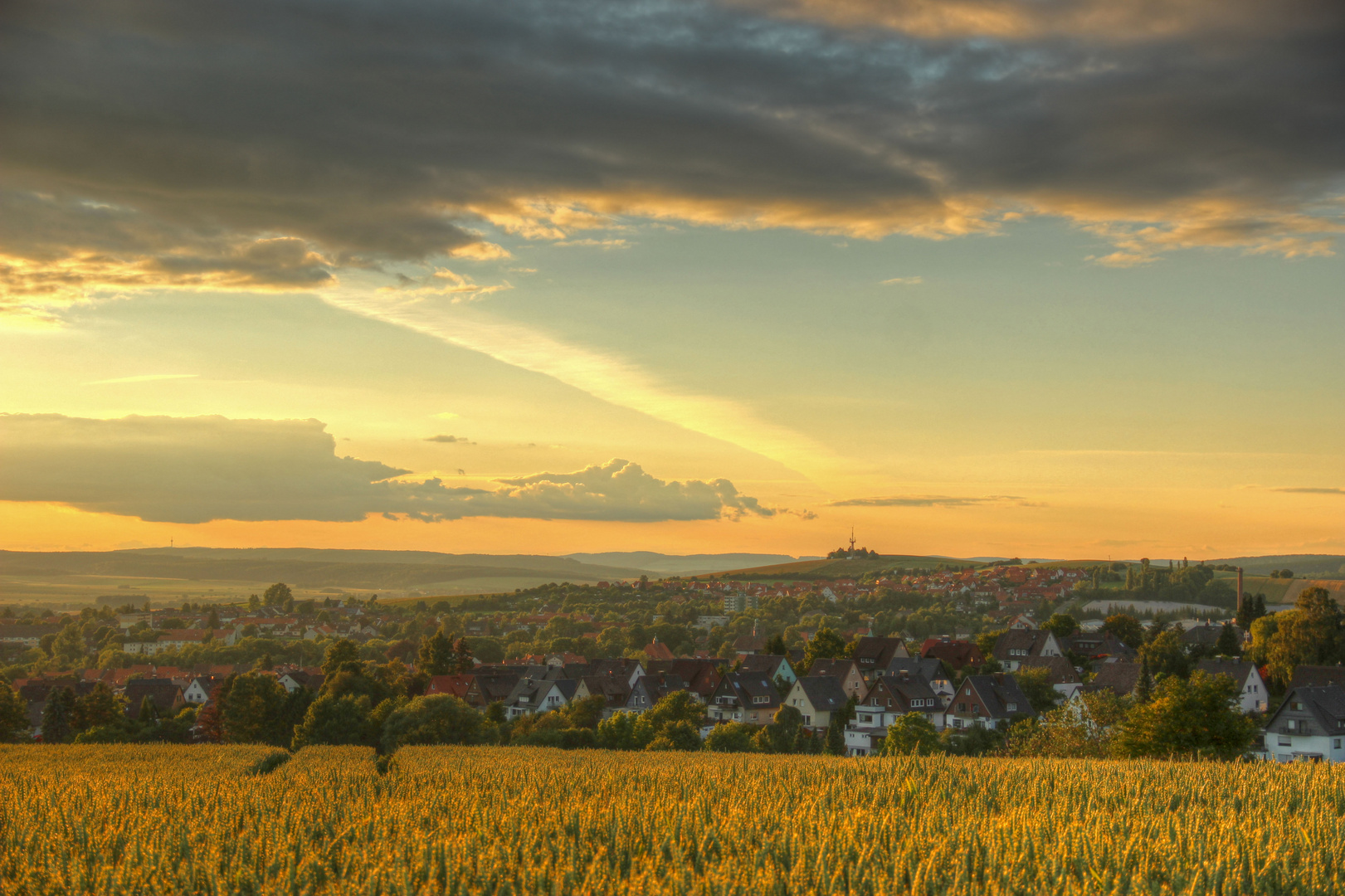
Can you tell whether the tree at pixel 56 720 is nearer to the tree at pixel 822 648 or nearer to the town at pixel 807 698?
the town at pixel 807 698

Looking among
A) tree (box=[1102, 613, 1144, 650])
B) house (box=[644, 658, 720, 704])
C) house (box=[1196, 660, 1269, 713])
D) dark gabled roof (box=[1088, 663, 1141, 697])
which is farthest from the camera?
tree (box=[1102, 613, 1144, 650])

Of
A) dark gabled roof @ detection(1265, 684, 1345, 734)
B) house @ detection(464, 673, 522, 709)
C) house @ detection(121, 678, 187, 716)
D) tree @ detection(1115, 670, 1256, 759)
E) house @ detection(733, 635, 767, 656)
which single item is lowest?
house @ detection(121, 678, 187, 716)

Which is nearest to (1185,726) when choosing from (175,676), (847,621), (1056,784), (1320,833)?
(1056,784)

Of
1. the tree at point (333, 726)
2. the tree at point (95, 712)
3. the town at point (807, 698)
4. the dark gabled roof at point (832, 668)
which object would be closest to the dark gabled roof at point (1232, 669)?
the town at point (807, 698)

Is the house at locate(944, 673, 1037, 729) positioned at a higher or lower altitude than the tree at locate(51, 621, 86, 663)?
higher

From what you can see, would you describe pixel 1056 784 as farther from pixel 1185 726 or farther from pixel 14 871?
pixel 1185 726

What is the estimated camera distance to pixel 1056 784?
1563 centimetres

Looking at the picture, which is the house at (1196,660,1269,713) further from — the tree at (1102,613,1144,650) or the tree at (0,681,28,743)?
the tree at (0,681,28,743)

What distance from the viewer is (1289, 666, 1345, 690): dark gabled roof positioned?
74.1 m

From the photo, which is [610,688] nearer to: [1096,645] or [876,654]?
[876,654]

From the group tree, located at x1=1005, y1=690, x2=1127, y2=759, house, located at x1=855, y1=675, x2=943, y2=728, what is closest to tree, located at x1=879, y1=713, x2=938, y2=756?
tree, located at x1=1005, y1=690, x2=1127, y2=759

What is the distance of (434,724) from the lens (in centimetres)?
5481

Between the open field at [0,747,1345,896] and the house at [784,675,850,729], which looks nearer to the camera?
the open field at [0,747,1345,896]

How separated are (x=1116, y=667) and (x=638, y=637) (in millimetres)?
83694
